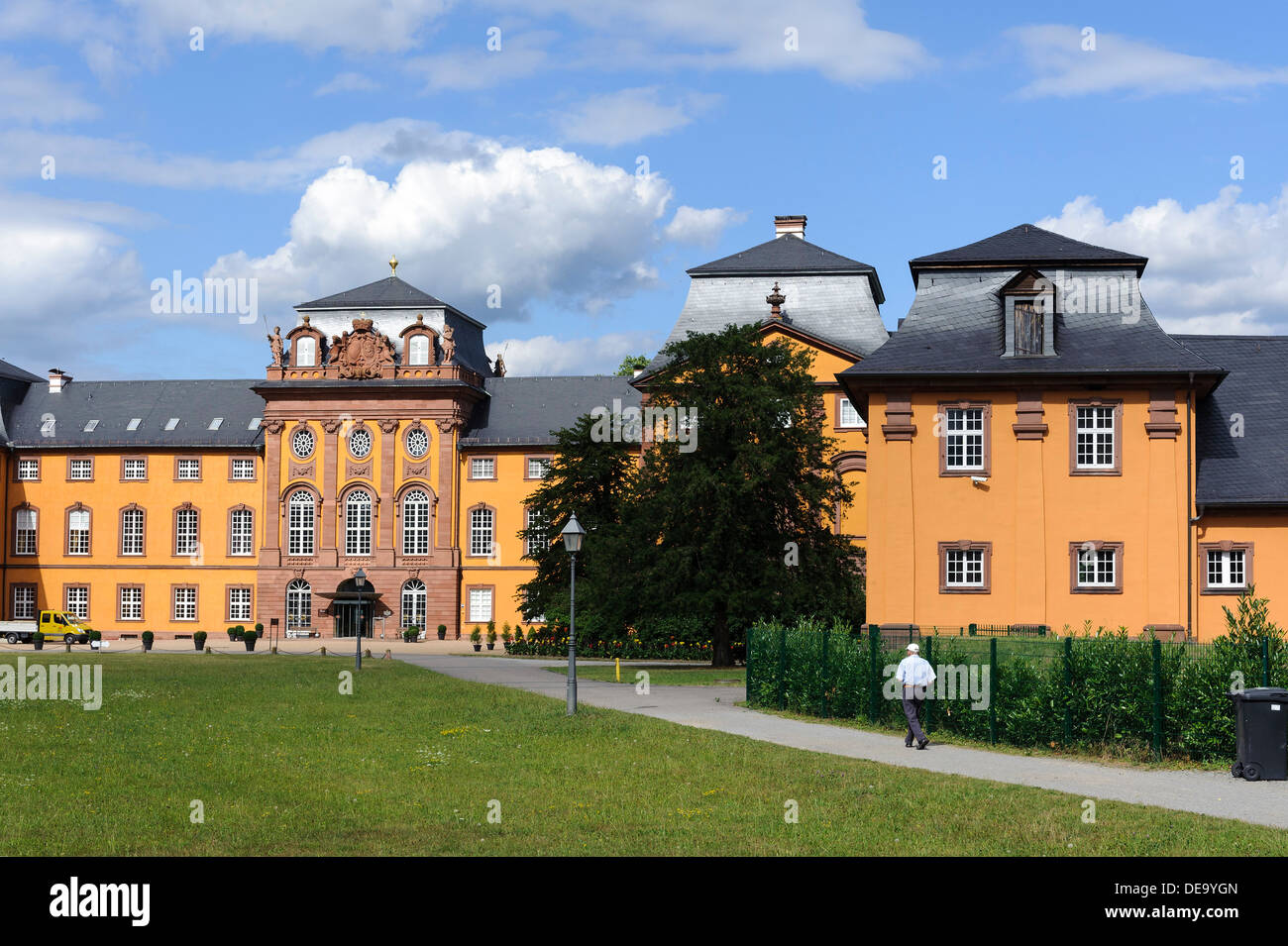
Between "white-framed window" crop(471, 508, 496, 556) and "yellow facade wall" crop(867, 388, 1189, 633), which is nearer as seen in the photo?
"yellow facade wall" crop(867, 388, 1189, 633)

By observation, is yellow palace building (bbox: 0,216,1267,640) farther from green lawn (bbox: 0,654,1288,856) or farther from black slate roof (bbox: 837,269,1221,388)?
green lawn (bbox: 0,654,1288,856)

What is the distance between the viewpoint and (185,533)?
77688 millimetres

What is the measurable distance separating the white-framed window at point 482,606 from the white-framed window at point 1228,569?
4377 centimetres

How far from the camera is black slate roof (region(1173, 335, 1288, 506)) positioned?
121 ft

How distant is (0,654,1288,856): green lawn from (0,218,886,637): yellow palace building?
1933 inches

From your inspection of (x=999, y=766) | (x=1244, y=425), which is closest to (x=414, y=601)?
(x=1244, y=425)

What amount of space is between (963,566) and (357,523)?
44.6 meters

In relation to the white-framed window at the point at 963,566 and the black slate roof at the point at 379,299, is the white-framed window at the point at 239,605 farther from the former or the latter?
the white-framed window at the point at 963,566

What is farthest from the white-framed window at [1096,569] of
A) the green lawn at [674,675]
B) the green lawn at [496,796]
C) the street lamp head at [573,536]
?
the green lawn at [496,796]

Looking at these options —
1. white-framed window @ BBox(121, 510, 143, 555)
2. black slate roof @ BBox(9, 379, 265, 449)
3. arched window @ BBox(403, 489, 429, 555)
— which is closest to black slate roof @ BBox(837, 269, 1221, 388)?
arched window @ BBox(403, 489, 429, 555)

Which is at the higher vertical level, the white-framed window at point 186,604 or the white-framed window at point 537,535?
the white-framed window at point 537,535

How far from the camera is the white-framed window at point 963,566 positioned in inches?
1442

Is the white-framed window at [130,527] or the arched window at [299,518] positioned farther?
the white-framed window at [130,527]

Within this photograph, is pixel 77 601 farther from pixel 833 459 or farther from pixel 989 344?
pixel 989 344
